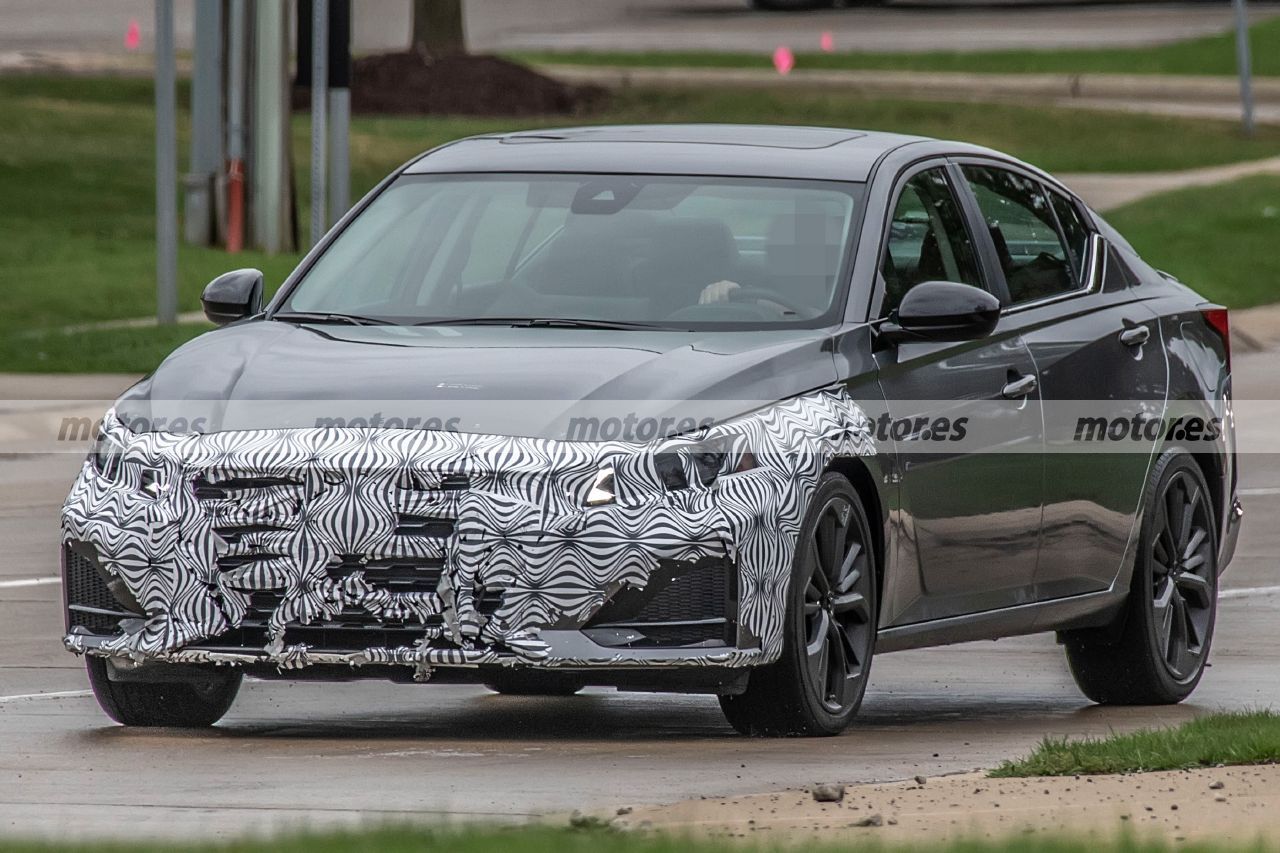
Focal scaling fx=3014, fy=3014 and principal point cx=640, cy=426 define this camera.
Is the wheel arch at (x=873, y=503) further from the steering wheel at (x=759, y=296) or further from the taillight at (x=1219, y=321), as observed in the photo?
the taillight at (x=1219, y=321)

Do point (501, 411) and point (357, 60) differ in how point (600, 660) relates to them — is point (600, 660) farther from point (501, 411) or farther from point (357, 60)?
point (357, 60)

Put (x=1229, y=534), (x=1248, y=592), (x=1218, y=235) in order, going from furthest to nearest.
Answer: (x=1218, y=235) < (x=1248, y=592) < (x=1229, y=534)

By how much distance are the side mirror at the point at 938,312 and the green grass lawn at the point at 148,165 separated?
455 inches

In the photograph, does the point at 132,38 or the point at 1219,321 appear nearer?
the point at 1219,321

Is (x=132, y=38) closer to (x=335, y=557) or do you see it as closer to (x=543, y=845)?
(x=335, y=557)

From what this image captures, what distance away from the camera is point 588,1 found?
61.2 metres

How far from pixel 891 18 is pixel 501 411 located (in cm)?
4893

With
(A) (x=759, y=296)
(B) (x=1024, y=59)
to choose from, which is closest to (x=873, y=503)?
(A) (x=759, y=296)

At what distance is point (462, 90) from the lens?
41.2 meters

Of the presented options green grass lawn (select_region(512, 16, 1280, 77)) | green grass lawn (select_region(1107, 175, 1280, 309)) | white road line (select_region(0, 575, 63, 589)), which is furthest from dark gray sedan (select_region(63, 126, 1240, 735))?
green grass lawn (select_region(512, 16, 1280, 77))

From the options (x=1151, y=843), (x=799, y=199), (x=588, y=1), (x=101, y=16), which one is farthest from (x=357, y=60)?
(x=1151, y=843)

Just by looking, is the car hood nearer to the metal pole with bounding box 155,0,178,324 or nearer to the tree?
the metal pole with bounding box 155,0,178,324

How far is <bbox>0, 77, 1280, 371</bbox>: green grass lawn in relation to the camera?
73.6ft

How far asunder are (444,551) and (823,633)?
1098mm
